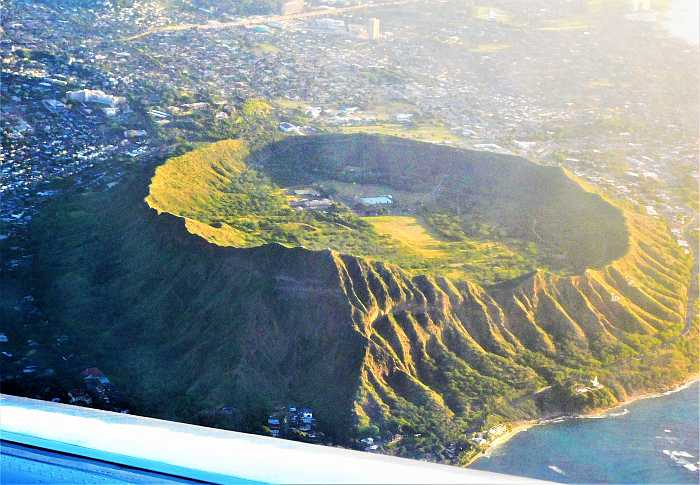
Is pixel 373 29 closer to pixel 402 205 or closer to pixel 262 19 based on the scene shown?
pixel 262 19

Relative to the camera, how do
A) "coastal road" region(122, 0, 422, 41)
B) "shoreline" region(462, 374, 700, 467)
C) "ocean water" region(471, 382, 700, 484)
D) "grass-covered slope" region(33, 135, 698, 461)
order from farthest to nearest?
1. "coastal road" region(122, 0, 422, 41)
2. "grass-covered slope" region(33, 135, 698, 461)
3. "shoreline" region(462, 374, 700, 467)
4. "ocean water" region(471, 382, 700, 484)

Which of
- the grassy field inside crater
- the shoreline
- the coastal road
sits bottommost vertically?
the shoreline

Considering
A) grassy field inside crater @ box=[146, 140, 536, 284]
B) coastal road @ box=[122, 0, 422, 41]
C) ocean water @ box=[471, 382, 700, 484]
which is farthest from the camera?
coastal road @ box=[122, 0, 422, 41]

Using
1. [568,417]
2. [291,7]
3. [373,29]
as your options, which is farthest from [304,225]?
[291,7]

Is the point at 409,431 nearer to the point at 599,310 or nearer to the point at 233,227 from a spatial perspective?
the point at 599,310

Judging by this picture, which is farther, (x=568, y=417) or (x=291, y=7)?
(x=291, y=7)

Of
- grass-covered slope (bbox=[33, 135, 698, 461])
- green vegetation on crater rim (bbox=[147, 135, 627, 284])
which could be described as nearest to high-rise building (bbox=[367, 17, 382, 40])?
green vegetation on crater rim (bbox=[147, 135, 627, 284])

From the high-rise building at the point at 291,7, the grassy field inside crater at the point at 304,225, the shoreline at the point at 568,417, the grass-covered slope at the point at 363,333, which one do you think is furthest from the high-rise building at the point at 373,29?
the shoreline at the point at 568,417

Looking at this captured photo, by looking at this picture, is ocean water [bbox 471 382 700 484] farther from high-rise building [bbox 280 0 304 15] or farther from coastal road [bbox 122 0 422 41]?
high-rise building [bbox 280 0 304 15]
